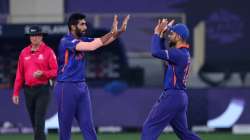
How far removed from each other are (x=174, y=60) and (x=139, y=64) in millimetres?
9512

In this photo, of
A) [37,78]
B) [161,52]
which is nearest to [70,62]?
[161,52]

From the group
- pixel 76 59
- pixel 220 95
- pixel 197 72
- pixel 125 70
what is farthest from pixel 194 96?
pixel 76 59

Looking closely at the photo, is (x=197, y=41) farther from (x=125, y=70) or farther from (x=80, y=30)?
(x=80, y=30)

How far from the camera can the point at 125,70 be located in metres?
20.0

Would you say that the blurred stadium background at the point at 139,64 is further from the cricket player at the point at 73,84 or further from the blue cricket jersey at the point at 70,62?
the blue cricket jersey at the point at 70,62

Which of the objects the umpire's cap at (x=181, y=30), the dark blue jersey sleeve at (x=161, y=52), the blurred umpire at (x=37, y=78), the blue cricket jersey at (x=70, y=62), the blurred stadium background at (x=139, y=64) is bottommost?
the blurred stadium background at (x=139, y=64)

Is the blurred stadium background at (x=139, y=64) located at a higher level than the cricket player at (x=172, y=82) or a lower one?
lower

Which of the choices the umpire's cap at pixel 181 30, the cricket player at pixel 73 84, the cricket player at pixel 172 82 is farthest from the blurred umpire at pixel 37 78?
the umpire's cap at pixel 181 30

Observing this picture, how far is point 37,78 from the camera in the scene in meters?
13.7

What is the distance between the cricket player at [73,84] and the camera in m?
12.3

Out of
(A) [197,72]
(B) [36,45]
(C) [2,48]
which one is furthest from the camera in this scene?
(A) [197,72]

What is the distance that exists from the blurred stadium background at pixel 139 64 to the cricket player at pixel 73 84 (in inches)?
163

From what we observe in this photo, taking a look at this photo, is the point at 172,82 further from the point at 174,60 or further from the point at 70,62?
the point at 70,62

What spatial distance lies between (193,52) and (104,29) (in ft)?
10.3
